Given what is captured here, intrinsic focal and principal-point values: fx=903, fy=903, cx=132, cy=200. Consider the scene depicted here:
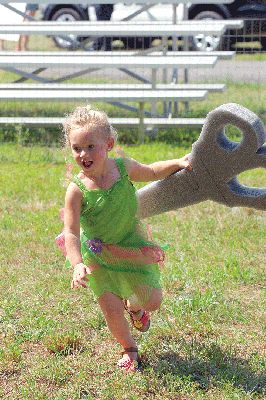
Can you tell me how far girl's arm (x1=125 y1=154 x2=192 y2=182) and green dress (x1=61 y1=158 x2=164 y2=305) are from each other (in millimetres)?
43

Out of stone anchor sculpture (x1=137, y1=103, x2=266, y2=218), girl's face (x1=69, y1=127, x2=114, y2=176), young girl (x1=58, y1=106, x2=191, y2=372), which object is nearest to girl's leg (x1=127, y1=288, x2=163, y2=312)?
young girl (x1=58, y1=106, x2=191, y2=372)

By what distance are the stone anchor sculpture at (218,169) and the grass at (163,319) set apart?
0.59 m

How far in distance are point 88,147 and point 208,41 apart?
1062 centimetres

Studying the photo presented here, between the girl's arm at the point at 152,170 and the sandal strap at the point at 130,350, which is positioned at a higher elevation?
the girl's arm at the point at 152,170

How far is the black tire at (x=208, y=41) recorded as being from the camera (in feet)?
41.0

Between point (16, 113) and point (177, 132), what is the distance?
6.38ft

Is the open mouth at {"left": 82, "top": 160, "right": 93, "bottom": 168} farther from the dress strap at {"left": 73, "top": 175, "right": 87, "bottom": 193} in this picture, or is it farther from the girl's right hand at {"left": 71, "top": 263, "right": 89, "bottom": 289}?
the girl's right hand at {"left": 71, "top": 263, "right": 89, "bottom": 289}

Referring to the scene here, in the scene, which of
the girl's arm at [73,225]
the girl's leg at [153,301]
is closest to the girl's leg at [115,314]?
the girl's leg at [153,301]

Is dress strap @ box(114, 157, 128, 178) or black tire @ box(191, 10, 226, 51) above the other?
dress strap @ box(114, 157, 128, 178)

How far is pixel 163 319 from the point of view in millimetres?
3941

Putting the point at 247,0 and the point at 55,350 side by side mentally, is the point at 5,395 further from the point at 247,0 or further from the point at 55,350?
the point at 247,0

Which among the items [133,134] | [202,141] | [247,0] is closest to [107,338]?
[202,141]

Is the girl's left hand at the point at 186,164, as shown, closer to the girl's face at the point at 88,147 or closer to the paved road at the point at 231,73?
the girl's face at the point at 88,147

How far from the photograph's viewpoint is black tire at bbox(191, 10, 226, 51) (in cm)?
1249
